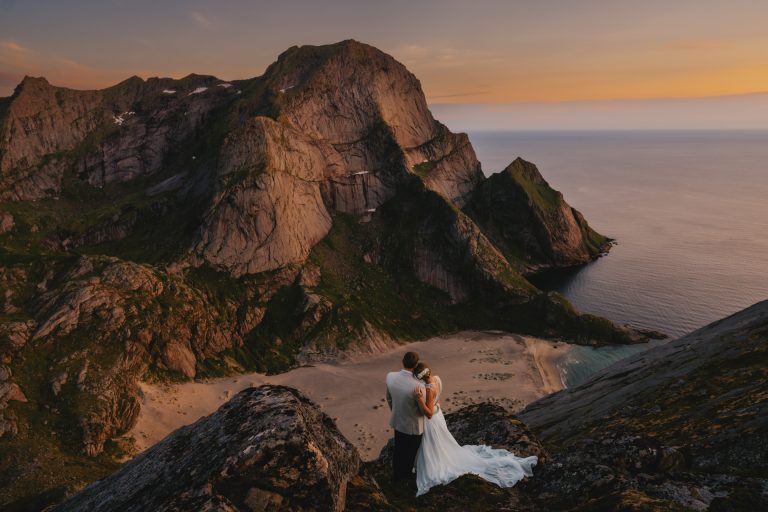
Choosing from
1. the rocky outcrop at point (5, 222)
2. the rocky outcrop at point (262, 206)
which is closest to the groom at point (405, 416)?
the rocky outcrop at point (262, 206)

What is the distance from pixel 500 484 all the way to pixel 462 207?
121283mm

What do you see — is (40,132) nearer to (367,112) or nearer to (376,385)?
(367,112)

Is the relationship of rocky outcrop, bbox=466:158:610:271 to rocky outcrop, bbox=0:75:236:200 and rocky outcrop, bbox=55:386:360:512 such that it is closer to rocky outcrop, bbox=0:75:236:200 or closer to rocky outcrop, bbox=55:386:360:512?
rocky outcrop, bbox=0:75:236:200

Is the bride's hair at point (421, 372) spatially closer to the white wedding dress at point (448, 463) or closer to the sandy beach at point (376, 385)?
the white wedding dress at point (448, 463)

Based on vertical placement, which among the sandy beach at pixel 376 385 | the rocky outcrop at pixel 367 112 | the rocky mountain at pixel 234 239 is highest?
the rocky outcrop at pixel 367 112

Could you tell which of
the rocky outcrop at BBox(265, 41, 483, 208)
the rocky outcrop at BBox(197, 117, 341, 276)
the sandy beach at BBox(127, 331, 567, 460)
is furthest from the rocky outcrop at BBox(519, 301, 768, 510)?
the rocky outcrop at BBox(265, 41, 483, 208)

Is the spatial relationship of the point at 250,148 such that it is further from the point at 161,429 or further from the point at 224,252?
the point at 161,429

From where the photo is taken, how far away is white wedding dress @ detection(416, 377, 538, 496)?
1388cm

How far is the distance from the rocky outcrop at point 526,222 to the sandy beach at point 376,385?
4991 cm

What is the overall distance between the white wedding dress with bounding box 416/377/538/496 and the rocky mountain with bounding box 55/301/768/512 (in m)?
0.33

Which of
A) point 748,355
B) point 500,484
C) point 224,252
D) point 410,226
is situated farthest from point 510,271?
point 500,484

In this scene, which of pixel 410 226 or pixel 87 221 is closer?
pixel 87 221

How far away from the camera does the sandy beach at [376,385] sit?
56875 millimetres

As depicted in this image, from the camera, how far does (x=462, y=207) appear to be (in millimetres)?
132000
